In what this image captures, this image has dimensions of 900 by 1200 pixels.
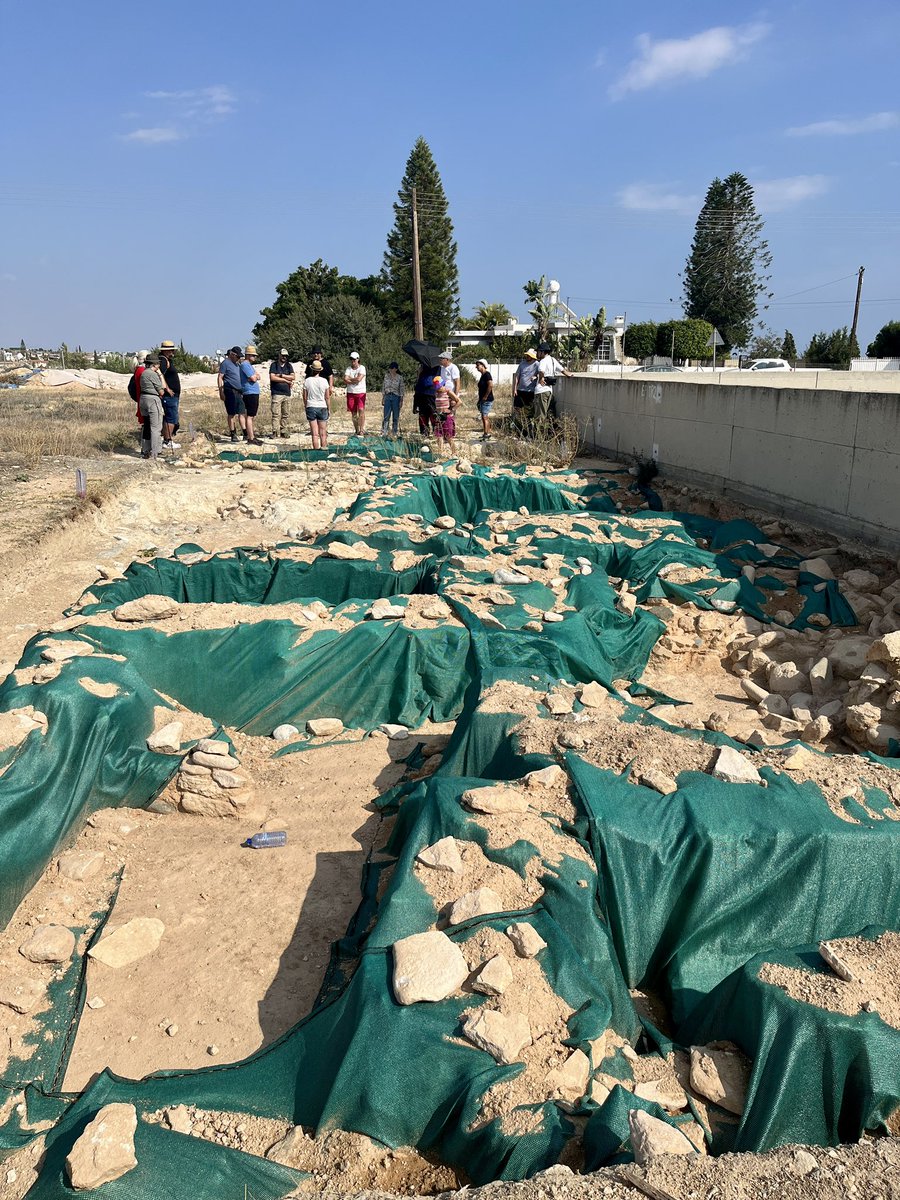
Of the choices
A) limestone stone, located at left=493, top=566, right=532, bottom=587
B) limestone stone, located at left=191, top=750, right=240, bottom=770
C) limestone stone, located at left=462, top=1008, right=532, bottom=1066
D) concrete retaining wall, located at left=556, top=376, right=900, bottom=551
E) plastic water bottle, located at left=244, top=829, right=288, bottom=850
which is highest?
concrete retaining wall, located at left=556, top=376, right=900, bottom=551

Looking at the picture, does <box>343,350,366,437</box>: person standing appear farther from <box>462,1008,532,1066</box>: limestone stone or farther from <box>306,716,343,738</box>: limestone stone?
<box>462,1008,532,1066</box>: limestone stone

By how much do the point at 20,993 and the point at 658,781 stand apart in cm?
236

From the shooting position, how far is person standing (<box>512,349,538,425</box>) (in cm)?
1288

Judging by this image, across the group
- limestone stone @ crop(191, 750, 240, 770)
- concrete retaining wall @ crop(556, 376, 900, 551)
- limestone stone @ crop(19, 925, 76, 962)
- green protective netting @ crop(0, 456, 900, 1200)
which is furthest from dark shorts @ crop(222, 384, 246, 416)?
limestone stone @ crop(19, 925, 76, 962)

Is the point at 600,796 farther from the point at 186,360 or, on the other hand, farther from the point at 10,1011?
the point at 186,360

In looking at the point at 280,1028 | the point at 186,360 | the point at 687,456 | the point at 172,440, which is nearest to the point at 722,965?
the point at 280,1028

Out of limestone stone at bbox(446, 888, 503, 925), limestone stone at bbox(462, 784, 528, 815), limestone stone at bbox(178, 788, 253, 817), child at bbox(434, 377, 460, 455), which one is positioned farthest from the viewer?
child at bbox(434, 377, 460, 455)

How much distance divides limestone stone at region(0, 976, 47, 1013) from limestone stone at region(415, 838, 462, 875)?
1425mm

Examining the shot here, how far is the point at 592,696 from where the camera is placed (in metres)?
4.16

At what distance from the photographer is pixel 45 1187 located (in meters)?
2.00

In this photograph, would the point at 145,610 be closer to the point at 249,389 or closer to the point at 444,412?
the point at 444,412

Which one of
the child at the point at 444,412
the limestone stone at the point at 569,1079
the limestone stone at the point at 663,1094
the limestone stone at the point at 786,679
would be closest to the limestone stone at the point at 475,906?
the limestone stone at the point at 569,1079

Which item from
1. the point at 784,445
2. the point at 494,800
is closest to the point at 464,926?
the point at 494,800

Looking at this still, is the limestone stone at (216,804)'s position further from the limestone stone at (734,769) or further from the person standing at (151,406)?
the person standing at (151,406)
